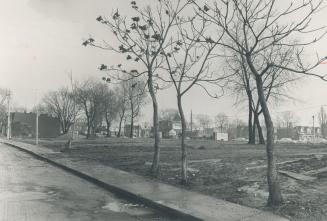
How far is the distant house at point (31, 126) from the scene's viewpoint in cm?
8131

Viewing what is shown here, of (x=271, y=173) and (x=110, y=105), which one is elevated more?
(x=110, y=105)

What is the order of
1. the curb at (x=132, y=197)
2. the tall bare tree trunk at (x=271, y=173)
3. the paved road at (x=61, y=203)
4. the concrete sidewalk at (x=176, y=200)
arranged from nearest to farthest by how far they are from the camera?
the concrete sidewalk at (x=176, y=200), the paved road at (x=61, y=203), the curb at (x=132, y=197), the tall bare tree trunk at (x=271, y=173)

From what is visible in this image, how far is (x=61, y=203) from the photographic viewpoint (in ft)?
29.6

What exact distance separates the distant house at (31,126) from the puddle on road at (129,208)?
75493 mm

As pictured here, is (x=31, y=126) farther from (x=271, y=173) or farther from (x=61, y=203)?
(x=271, y=173)

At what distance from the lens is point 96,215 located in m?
7.93

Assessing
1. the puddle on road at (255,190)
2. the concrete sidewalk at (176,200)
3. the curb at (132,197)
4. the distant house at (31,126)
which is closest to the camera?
the concrete sidewalk at (176,200)

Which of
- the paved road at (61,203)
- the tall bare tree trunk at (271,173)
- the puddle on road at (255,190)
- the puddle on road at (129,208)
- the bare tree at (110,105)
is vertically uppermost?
the bare tree at (110,105)

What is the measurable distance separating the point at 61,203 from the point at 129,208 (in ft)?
4.98

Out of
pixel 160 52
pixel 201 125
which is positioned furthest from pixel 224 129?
pixel 160 52

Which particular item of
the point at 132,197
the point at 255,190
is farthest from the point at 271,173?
the point at 132,197

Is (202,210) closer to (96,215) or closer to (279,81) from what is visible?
(96,215)

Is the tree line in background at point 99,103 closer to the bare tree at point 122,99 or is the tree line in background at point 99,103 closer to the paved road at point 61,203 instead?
the bare tree at point 122,99

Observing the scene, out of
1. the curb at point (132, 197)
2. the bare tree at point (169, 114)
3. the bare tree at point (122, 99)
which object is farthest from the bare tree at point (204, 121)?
the curb at point (132, 197)
